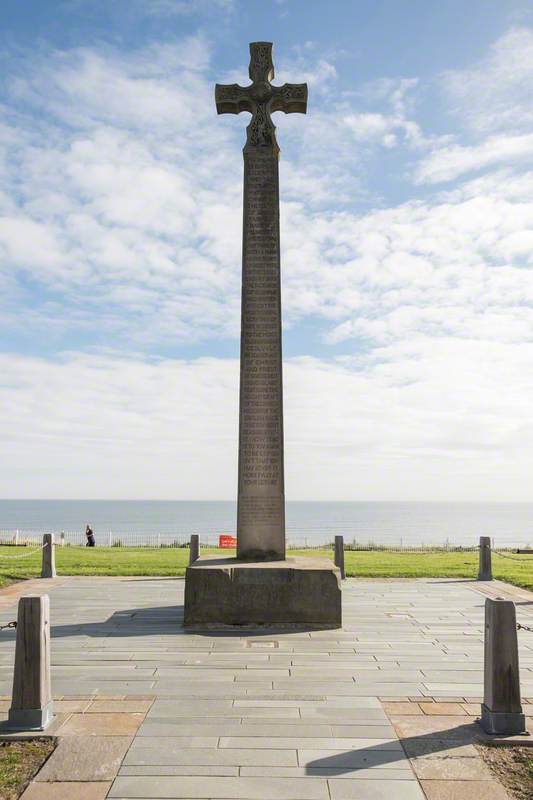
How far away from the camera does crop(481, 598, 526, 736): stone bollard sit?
5902 mm

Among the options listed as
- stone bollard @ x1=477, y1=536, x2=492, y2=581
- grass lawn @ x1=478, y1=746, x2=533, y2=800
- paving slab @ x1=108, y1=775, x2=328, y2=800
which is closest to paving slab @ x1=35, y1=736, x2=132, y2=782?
paving slab @ x1=108, y1=775, x2=328, y2=800

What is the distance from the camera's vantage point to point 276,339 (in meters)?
11.8

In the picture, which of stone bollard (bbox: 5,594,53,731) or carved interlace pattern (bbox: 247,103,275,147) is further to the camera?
carved interlace pattern (bbox: 247,103,275,147)

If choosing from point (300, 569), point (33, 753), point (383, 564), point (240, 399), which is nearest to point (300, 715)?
point (33, 753)

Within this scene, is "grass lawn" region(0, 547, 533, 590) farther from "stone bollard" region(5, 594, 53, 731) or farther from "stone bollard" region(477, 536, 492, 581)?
"stone bollard" region(5, 594, 53, 731)

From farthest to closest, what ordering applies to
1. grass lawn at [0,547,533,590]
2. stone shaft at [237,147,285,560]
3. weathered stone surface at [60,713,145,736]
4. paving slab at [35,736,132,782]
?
grass lawn at [0,547,533,590] < stone shaft at [237,147,285,560] < weathered stone surface at [60,713,145,736] < paving slab at [35,736,132,782]

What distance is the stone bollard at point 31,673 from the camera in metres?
5.96

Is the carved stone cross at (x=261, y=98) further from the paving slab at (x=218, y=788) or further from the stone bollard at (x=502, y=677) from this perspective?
the paving slab at (x=218, y=788)

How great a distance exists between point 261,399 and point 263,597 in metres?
3.24

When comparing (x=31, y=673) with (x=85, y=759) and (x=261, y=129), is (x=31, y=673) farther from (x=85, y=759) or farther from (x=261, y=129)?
(x=261, y=129)

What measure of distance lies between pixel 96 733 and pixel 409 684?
3.42 m

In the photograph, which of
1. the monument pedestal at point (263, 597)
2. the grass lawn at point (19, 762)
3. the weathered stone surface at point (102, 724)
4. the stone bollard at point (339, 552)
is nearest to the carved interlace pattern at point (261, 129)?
the monument pedestal at point (263, 597)

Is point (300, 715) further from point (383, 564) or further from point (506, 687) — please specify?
point (383, 564)

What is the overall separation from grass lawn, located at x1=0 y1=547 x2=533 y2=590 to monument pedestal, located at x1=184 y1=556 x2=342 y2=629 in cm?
656
